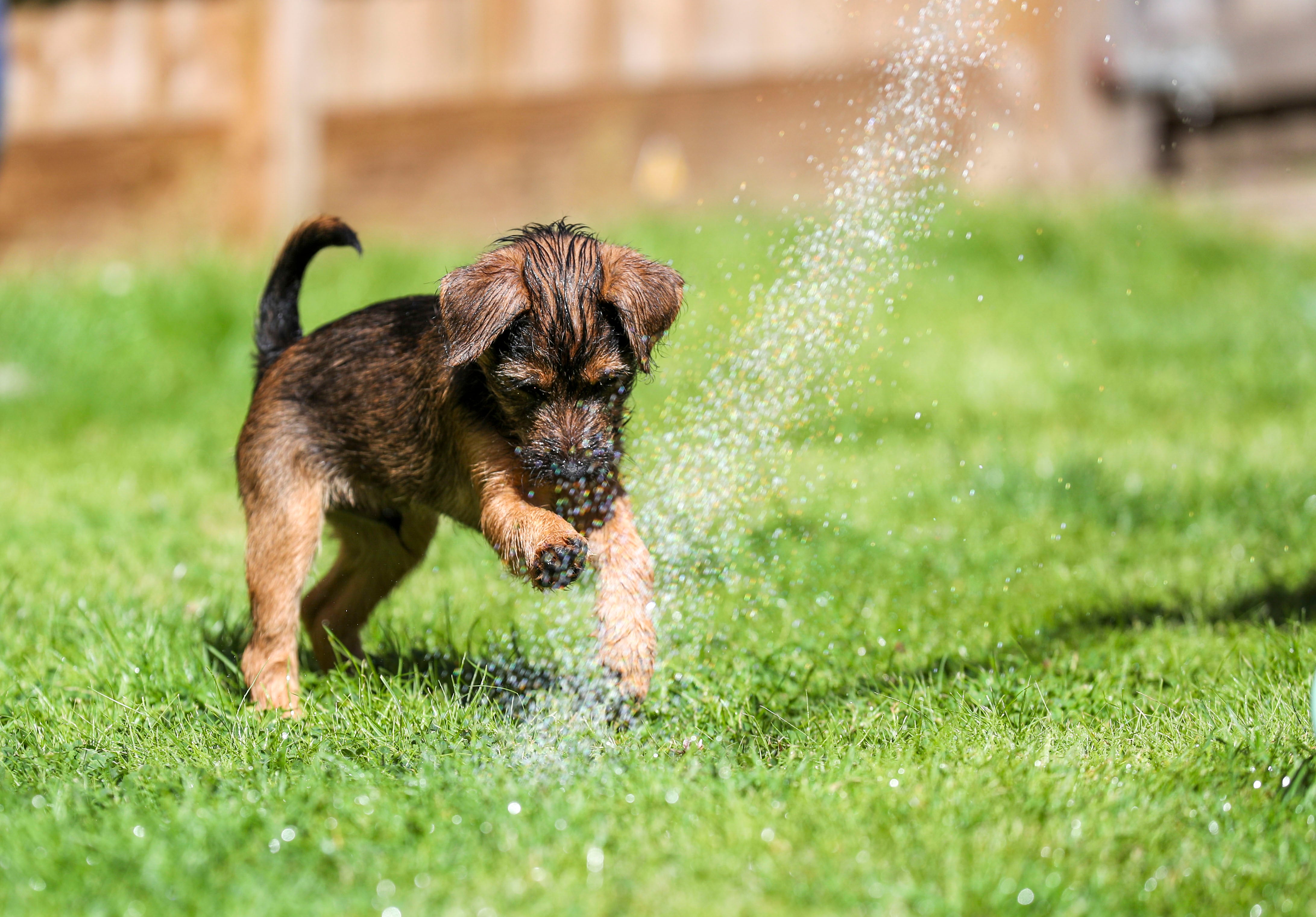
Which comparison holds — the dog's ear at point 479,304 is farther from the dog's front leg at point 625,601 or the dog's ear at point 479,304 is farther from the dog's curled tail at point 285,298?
the dog's curled tail at point 285,298

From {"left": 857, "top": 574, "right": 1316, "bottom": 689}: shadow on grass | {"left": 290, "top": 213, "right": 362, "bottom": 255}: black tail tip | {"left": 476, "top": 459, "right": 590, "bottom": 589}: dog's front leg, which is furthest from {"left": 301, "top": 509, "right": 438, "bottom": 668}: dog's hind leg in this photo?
{"left": 857, "top": 574, "right": 1316, "bottom": 689}: shadow on grass

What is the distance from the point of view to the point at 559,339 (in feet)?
9.98

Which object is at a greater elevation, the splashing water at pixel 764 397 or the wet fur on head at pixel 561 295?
the wet fur on head at pixel 561 295

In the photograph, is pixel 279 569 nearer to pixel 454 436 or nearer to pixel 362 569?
pixel 362 569

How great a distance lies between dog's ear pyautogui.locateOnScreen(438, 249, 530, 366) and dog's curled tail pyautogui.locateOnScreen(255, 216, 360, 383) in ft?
2.52

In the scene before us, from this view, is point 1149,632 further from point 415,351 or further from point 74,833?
point 74,833

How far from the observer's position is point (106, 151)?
35.2 ft

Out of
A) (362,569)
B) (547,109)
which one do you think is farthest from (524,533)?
(547,109)

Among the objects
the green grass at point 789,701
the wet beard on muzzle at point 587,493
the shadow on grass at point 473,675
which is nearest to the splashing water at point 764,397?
the green grass at point 789,701

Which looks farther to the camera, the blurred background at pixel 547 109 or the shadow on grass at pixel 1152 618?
the blurred background at pixel 547 109

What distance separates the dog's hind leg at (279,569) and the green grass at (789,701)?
13 centimetres

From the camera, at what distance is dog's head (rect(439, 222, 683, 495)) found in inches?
120

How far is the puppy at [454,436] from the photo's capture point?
10.1ft

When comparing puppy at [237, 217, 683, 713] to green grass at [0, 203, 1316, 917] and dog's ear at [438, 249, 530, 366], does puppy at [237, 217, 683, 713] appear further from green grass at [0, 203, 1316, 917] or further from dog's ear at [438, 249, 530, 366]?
green grass at [0, 203, 1316, 917]
